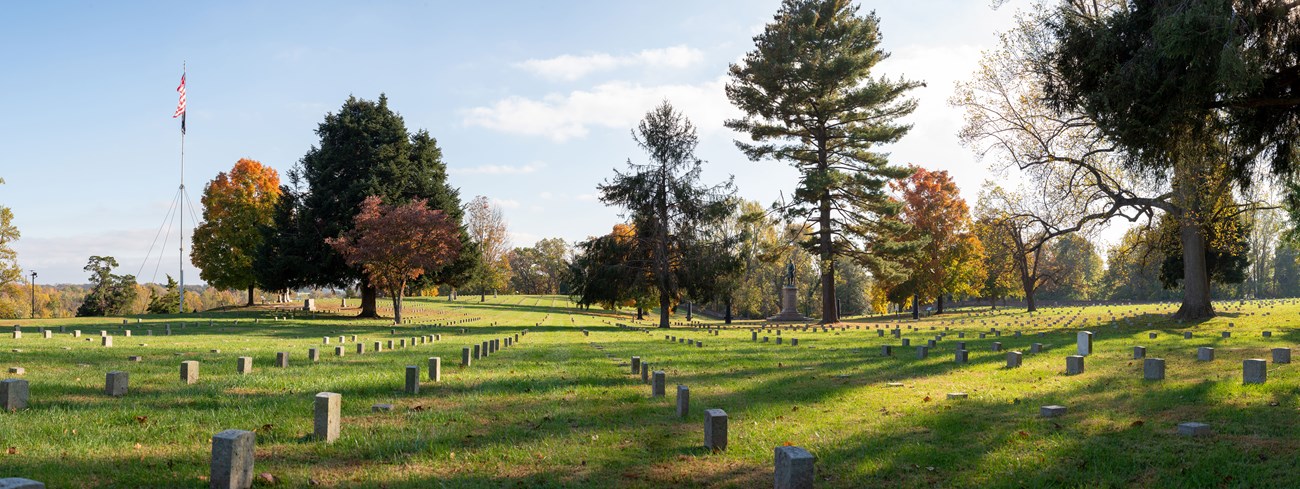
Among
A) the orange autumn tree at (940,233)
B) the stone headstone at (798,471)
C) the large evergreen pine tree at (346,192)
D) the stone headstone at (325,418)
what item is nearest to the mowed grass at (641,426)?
the stone headstone at (325,418)

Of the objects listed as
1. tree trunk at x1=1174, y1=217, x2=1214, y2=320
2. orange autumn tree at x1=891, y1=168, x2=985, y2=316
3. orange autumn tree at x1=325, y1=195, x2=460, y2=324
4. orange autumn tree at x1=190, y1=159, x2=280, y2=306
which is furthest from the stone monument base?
orange autumn tree at x1=190, y1=159, x2=280, y2=306

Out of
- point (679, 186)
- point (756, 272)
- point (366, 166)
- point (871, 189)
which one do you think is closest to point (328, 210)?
point (366, 166)

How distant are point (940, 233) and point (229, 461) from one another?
175 ft

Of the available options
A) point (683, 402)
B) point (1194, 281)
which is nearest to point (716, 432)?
point (683, 402)

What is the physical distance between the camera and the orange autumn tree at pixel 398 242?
32.9 meters

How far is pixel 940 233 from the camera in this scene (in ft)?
172

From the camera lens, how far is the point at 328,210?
4122 cm

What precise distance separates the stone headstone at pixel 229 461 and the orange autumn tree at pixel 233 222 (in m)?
49.8

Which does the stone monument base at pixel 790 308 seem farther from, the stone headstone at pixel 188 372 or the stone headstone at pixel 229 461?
the stone headstone at pixel 229 461

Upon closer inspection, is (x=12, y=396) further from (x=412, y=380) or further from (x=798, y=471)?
(x=798, y=471)

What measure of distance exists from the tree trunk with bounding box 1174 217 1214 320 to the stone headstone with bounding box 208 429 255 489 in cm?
2946

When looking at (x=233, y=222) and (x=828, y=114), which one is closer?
(x=828, y=114)

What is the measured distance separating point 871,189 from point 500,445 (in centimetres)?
3195

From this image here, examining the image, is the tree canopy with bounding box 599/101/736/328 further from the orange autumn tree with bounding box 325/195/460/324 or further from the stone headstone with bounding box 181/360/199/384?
the stone headstone with bounding box 181/360/199/384
